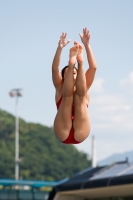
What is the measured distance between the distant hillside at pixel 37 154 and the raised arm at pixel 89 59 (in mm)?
91019

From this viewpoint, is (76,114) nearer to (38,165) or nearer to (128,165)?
(128,165)

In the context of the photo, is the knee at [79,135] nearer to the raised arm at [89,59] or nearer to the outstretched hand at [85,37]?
the raised arm at [89,59]

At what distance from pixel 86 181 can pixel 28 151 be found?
8000cm

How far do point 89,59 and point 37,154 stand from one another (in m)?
97.7

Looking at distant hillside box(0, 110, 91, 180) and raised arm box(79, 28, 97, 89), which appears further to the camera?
distant hillside box(0, 110, 91, 180)

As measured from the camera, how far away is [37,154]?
108000mm

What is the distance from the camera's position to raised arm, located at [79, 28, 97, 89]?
35.4 ft

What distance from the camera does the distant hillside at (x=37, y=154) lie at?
336 feet

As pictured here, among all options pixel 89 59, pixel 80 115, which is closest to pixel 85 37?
pixel 89 59

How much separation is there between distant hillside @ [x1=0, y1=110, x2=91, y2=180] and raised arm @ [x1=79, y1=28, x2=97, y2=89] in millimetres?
91019

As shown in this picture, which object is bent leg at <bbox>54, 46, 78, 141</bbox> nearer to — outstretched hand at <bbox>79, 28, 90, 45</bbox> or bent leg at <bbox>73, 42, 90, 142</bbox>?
bent leg at <bbox>73, 42, 90, 142</bbox>

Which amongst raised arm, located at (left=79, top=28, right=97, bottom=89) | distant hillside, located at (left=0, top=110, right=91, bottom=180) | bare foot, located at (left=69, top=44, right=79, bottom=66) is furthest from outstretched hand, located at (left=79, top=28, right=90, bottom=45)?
distant hillside, located at (left=0, top=110, right=91, bottom=180)

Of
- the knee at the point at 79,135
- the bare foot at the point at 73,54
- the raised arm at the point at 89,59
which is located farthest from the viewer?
the raised arm at the point at 89,59

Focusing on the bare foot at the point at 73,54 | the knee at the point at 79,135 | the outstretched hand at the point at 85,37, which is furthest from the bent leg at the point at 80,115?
the outstretched hand at the point at 85,37
